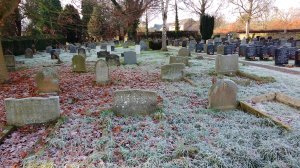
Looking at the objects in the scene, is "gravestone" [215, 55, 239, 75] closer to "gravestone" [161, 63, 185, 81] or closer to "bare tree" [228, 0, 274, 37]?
"gravestone" [161, 63, 185, 81]

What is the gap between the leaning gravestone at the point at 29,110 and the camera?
5.38 meters

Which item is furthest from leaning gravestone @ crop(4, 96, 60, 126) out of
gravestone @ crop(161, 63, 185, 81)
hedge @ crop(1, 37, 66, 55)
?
hedge @ crop(1, 37, 66, 55)

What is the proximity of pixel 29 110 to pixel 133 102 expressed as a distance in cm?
218

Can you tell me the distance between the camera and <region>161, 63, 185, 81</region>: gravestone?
990cm

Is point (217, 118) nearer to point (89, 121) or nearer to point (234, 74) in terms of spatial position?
point (89, 121)

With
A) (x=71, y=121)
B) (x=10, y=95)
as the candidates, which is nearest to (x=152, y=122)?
(x=71, y=121)

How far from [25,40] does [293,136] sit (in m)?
26.5

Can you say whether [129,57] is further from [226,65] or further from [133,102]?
[133,102]

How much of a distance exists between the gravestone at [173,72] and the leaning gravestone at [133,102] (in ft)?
13.5

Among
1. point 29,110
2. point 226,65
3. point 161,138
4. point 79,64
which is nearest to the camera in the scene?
point 161,138

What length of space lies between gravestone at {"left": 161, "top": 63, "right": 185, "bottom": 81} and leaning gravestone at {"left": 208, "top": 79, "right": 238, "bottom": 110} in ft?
12.5

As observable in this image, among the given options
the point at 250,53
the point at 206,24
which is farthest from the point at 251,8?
the point at 250,53

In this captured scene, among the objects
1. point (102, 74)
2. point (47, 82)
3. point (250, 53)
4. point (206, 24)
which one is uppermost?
point (206, 24)

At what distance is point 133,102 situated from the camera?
5.85 m
